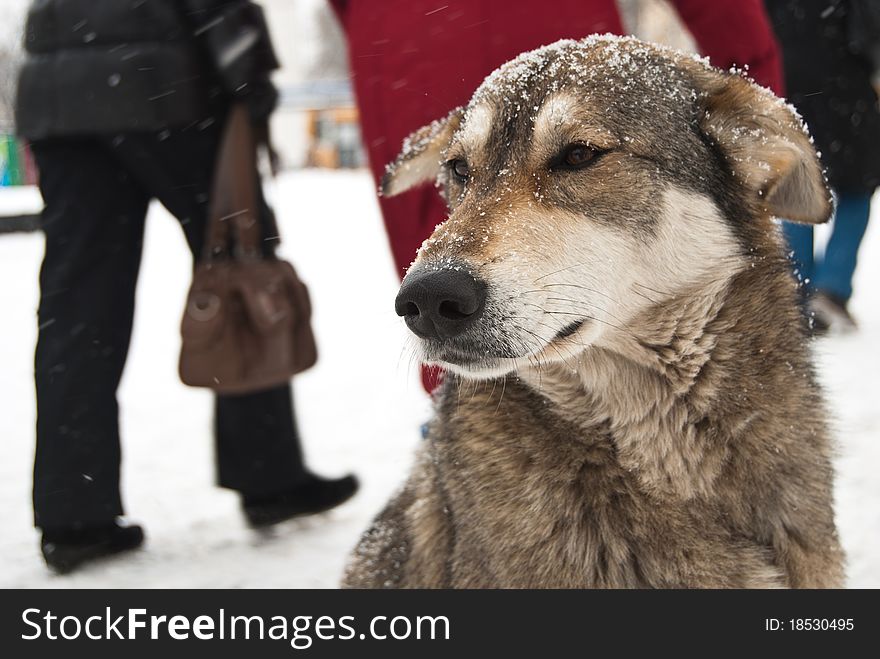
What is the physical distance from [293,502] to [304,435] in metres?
1.36

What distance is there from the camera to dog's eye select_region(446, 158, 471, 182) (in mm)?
2391

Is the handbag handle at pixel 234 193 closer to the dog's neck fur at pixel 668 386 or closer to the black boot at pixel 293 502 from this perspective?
the black boot at pixel 293 502

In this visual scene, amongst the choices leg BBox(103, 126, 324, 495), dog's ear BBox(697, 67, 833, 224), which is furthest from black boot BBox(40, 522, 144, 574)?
dog's ear BBox(697, 67, 833, 224)

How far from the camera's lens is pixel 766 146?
85.3 inches

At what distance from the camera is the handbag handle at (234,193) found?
3.31 meters

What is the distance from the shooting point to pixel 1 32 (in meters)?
28.9

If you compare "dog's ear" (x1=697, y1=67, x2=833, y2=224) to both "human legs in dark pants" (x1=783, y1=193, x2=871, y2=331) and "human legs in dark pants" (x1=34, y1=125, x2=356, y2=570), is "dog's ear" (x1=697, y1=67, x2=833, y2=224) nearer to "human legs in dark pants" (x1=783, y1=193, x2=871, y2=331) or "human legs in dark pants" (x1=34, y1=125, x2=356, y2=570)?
"human legs in dark pants" (x1=34, y1=125, x2=356, y2=570)

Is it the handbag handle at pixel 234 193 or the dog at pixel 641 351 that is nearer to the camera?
the dog at pixel 641 351

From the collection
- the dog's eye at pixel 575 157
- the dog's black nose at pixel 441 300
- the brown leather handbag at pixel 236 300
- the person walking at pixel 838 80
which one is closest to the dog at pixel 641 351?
the dog's eye at pixel 575 157

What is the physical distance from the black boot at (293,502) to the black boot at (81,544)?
0.51 meters

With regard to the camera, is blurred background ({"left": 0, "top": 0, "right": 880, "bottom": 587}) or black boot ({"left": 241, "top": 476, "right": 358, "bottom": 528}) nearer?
blurred background ({"left": 0, "top": 0, "right": 880, "bottom": 587})

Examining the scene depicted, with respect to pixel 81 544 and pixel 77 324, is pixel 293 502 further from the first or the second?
pixel 77 324

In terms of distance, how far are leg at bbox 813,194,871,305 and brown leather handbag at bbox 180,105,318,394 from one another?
4025mm

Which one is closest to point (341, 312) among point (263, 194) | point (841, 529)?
point (263, 194)
